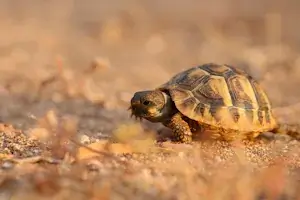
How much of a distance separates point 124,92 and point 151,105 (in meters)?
1.80

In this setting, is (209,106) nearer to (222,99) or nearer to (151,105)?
(222,99)

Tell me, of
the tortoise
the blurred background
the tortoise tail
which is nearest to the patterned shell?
the tortoise

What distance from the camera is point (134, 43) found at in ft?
32.2

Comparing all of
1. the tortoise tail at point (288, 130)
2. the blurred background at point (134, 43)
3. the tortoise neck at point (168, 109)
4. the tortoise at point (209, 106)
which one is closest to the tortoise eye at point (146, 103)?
the tortoise at point (209, 106)

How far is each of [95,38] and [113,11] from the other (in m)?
1.78

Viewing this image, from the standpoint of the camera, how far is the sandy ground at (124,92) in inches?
132

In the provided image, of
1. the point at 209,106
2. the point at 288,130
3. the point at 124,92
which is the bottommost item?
the point at 124,92

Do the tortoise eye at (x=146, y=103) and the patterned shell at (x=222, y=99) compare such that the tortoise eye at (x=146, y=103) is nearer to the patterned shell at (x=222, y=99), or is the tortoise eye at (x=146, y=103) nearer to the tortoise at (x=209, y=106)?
the tortoise at (x=209, y=106)

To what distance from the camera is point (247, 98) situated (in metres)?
4.82

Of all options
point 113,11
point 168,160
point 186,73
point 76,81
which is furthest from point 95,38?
point 168,160

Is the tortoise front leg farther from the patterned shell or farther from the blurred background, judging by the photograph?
the blurred background

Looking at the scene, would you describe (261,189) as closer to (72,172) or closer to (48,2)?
(72,172)

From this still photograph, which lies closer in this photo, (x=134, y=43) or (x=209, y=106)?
(x=209, y=106)

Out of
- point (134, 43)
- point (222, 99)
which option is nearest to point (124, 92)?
point (222, 99)
